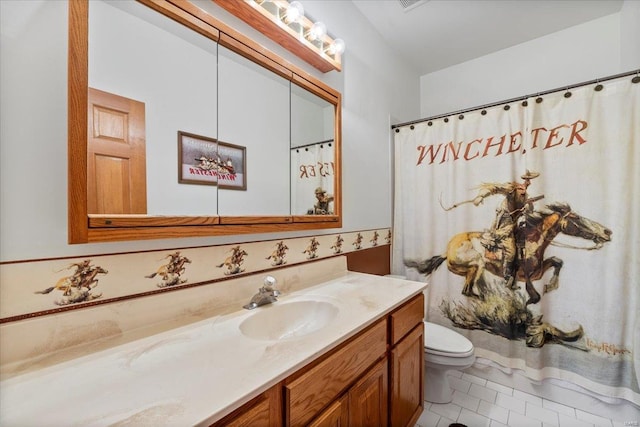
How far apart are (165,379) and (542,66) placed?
3.11 m

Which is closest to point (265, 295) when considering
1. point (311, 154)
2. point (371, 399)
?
point (371, 399)

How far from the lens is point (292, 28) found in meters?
1.29

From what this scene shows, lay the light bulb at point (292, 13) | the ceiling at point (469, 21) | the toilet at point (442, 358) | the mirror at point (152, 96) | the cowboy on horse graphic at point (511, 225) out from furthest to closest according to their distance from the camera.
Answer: the ceiling at point (469, 21) < the cowboy on horse graphic at point (511, 225) < the toilet at point (442, 358) < the light bulb at point (292, 13) < the mirror at point (152, 96)

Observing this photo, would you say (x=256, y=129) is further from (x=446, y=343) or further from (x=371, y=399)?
(x=446, y=343)

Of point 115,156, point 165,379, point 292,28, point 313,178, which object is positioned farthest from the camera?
point 313,178

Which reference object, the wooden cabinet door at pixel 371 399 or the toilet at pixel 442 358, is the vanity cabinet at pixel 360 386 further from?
the toilet at pixel 442 358

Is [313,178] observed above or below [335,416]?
above

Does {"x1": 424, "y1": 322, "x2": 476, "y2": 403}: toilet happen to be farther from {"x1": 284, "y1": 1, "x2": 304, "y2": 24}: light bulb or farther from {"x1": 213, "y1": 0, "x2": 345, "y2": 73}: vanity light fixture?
{"x1": 284, "y1": 1, "x2": 304, "y2": 24}: light bulb

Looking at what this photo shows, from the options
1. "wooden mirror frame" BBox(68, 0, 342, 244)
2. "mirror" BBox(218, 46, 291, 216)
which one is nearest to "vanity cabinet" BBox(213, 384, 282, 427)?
"wooden mirror frame" BBox(68, 0, 342, 244)

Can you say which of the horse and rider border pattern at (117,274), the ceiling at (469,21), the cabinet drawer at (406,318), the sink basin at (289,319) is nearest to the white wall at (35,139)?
the horse and rider border pattern at (117,274)

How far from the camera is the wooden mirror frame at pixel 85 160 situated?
2.19ft

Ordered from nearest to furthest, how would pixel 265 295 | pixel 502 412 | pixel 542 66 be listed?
pixel 265 295
pixel 502 412
pixel 542 66

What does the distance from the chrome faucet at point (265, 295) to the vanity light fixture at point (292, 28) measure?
1.11 m

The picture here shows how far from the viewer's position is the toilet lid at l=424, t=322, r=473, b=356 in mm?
1450
